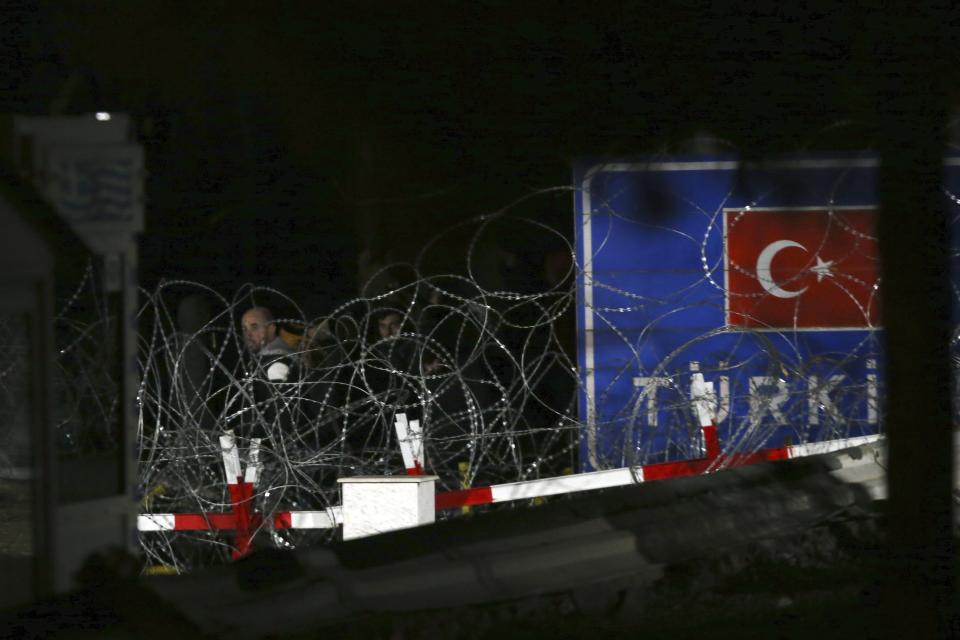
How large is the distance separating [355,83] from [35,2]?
6.03 feet

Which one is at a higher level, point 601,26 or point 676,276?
point 601,26

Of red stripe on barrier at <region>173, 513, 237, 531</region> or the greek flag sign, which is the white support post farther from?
the greek flag sign

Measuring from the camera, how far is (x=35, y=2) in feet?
20.2

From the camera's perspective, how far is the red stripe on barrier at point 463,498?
6.80m

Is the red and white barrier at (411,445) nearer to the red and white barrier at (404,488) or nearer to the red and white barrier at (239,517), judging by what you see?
the red and white barrier at (404,488)

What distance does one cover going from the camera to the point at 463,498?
685cm

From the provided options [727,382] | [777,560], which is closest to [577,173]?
[727,382]

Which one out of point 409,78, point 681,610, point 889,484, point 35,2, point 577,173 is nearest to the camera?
point 889,484

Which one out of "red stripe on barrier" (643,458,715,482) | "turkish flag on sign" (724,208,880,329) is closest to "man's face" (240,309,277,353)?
"red stripe on barrier" (643,458,715,482)

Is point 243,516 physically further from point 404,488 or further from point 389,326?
point 389,326

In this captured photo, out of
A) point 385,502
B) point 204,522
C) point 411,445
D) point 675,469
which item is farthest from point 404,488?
point 675,469

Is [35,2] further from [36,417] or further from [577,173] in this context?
[577,173]

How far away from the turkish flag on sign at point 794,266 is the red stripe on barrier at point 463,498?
1.89 m

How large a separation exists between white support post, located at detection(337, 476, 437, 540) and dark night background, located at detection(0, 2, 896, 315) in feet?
6.39
